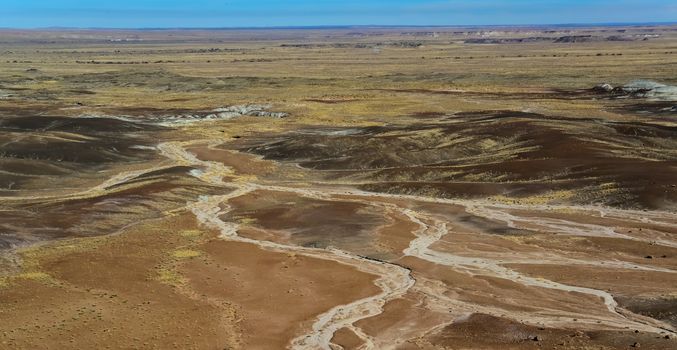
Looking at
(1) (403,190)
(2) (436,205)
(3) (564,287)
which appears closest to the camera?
(3) (564,287)

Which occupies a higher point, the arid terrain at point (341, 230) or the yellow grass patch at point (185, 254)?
the arid terrain at point (341, 230)

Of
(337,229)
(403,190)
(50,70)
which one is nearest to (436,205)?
(403,190)

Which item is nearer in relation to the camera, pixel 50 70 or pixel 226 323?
pixel 226 323

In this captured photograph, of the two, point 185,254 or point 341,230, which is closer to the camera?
point 185,254

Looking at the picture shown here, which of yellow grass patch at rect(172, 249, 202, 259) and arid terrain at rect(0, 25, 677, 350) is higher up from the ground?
arid terrain at rect(0, 25, 677, 350)

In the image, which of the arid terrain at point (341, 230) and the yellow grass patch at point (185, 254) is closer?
the arid terrain at point (341, 230)

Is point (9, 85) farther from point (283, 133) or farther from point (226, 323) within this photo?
point (226, 323)

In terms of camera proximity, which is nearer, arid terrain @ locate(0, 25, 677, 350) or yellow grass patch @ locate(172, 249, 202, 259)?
arid terrain @ locate(0, 25, 677, 350)

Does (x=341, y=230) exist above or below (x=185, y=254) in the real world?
above
